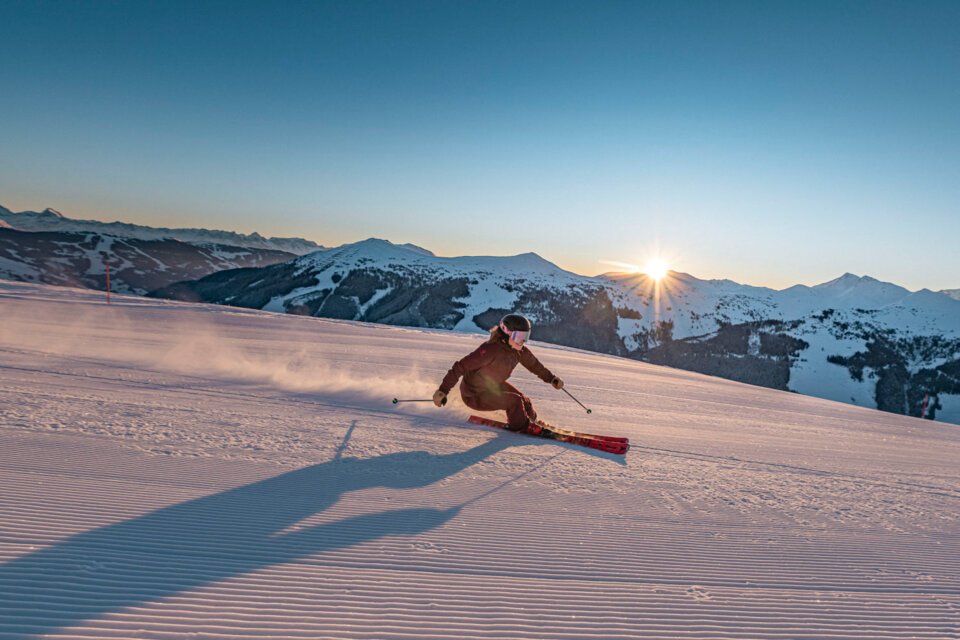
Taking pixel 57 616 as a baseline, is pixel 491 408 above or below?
above

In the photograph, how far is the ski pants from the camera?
741cm

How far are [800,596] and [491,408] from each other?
15.1 feet

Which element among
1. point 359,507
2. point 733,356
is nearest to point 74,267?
point 733,356

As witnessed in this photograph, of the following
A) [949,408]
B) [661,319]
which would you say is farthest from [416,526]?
[661,319]

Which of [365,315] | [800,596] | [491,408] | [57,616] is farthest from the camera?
[365,315]

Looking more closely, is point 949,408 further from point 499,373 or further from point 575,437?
point 499,373

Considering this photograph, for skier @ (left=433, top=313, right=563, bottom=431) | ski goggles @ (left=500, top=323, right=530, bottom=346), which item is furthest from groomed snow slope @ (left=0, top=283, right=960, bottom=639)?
ski goggles @ (left=500, top=323, right=530, bottom=346)

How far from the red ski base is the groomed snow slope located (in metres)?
0.28

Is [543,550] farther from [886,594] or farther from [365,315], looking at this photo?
Answer: [365,315]

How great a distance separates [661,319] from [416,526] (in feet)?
366

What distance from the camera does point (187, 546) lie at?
3.19 m

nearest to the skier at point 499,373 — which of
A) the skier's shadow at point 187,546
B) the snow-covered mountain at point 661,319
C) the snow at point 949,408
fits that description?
the skier's shadow at point 187,546

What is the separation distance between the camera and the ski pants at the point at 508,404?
741 centimetres

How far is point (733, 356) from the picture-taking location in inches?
3674
